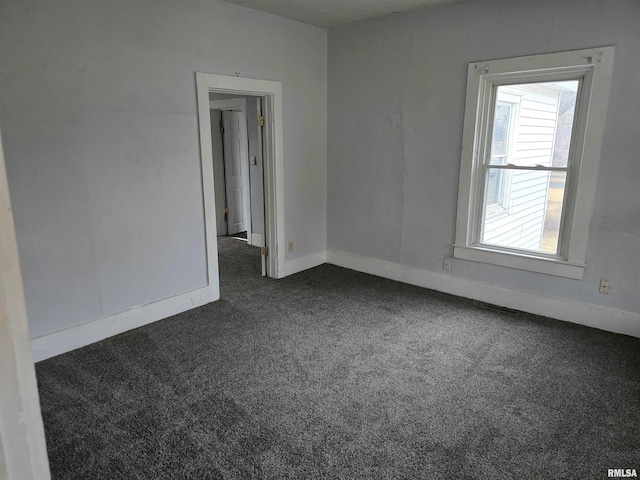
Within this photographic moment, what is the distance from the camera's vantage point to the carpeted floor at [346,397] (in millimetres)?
2107

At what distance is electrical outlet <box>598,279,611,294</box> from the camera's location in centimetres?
341

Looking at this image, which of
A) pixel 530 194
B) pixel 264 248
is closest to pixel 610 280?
pixel 530 194

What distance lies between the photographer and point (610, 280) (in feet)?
11.1

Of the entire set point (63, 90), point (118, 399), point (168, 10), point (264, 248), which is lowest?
point (118, 399)

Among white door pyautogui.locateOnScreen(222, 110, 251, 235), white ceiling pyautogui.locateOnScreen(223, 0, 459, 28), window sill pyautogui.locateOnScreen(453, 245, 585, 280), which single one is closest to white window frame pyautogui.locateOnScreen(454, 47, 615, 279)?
window sill pyautogui.locateOnScreen(453, 245, 585, 280)

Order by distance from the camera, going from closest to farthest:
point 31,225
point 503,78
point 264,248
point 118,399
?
point 118,399, point 31,225, point 503,78, point 264,248

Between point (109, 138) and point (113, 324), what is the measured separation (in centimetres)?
143

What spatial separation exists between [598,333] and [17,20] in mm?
→ 4621

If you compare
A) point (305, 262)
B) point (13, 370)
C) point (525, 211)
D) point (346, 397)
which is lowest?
point (346, 397)

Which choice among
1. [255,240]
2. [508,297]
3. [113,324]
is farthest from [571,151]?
[255,240]

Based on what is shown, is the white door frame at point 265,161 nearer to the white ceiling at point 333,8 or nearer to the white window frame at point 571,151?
the white ceiling at point 333,8

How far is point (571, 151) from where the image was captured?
11.4 feet

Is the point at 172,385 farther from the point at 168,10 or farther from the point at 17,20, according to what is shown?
the point at 168,10

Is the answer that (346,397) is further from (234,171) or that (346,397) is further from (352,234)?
(234,171)
